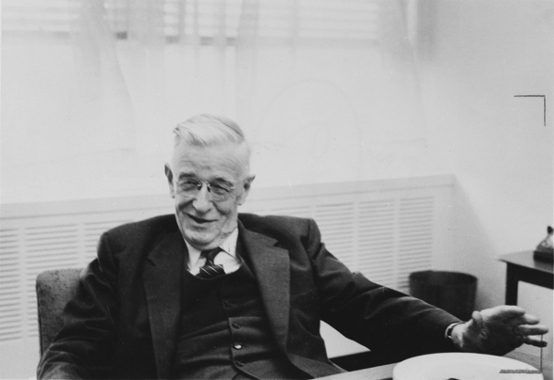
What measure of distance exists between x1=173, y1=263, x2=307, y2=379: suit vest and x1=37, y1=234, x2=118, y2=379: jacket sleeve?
0.55 feet

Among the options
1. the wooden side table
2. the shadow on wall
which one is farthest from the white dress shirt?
the shadow on wall

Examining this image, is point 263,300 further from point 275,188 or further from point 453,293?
point 453,293

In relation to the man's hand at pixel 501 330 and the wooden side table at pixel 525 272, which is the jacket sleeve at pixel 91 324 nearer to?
the man's hand at pixel 501 330

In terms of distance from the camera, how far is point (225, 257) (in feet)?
5.86

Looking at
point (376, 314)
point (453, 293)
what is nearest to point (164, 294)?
point (376, 314)

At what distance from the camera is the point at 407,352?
1.62m

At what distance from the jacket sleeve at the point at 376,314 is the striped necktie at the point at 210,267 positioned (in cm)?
25

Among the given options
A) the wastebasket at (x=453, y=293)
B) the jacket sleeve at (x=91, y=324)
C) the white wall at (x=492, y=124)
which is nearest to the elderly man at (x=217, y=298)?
the jacket sleeve at (x=91, y=324)

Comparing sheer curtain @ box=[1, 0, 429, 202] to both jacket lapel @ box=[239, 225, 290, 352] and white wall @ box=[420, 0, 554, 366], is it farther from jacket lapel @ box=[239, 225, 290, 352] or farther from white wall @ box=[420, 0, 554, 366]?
jacket lapel @ box=[239, 225, 290, 352]

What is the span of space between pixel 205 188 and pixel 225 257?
19 cm

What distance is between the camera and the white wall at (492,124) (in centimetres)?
277

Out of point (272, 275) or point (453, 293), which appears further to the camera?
point (453, 293)

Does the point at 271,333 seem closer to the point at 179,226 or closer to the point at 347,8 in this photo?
the point at 179,226

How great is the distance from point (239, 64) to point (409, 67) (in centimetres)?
87
